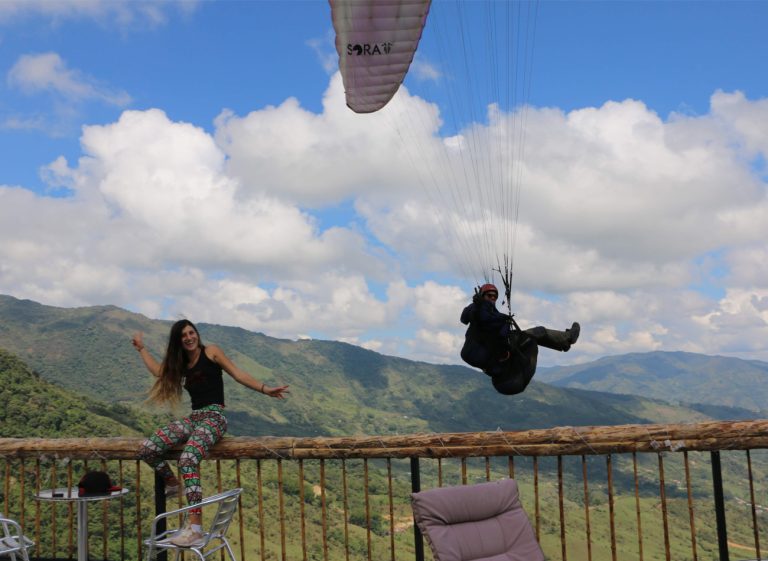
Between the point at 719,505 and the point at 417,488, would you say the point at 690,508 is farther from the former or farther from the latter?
the point at 417,488

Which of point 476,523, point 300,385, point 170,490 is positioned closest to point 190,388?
point 170,490

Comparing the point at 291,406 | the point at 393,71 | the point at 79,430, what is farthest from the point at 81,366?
the point at 393,71

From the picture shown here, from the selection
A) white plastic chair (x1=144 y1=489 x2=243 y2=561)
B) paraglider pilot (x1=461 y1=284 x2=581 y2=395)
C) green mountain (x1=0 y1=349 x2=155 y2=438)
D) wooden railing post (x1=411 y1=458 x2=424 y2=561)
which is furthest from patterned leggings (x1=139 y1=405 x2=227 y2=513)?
green mountain (x1=0 y1=349 x2=155 y2=438)

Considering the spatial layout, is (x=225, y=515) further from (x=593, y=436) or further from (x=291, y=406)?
(x=291, y=406)

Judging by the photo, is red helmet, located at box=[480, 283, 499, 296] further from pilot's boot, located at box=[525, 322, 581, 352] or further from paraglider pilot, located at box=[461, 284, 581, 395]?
pilot's boot, located at box=[525, 322, 581, 352]

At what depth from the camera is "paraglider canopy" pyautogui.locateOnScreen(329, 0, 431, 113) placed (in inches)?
191

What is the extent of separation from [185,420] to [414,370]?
18140cm

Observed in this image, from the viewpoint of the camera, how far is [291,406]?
10925 centimetres

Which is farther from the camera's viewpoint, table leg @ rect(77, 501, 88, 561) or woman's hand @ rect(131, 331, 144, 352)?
woman's hand @ rect(131, 331, 144, 352)

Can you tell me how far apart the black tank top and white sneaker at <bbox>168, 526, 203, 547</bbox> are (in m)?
0.74

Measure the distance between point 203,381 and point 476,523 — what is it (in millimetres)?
1682

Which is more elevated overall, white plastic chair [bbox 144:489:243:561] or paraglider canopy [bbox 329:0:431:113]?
paraglider canopy [bbox 329:0:431:113]

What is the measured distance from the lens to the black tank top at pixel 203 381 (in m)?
→ 3.84

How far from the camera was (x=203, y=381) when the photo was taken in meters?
3.85
